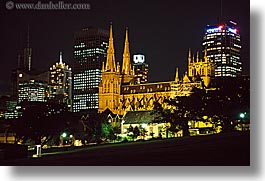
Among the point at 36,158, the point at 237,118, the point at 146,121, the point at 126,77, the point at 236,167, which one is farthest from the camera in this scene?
the point at 126,77

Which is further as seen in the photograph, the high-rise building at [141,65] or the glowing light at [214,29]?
the high-rise building at [141,65]

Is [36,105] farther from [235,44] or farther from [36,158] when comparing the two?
[235,44]

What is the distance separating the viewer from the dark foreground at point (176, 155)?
19.1ft

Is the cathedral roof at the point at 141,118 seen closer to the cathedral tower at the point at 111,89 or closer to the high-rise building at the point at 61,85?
the high-rise building at the point at 61,85

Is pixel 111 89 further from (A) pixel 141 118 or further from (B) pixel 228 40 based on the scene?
(B) pixel 228 40

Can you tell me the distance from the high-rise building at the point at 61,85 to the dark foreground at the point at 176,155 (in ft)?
7.00

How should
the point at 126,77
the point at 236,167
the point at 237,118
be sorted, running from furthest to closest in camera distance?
the point at 126,77 → the point at 237,118 → the point at 236,167

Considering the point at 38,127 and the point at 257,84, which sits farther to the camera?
the point at 38,127

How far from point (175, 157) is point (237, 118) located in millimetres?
1354

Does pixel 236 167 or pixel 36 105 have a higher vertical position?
pixel 36 105

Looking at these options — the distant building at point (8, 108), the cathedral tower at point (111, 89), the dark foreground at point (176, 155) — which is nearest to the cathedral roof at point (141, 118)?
the cathedral tower at point (111, 89)

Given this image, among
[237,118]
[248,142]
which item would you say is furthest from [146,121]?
[248,142]

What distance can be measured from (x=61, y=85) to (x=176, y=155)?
242 inches

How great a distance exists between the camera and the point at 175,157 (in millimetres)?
5941
